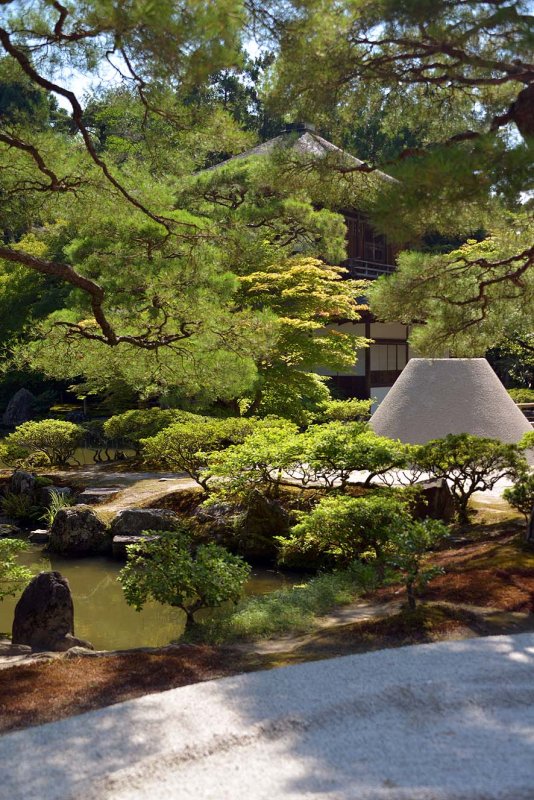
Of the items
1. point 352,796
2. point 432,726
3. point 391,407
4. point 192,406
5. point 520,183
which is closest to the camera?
point 352,796

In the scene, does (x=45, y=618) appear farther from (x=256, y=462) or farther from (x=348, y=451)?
(x=348, y=451)

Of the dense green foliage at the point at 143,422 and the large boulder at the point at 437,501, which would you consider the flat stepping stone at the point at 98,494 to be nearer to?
the dense green foliage at the point at 143,422

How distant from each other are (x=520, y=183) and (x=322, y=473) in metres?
4.74

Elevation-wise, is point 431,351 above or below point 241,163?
below

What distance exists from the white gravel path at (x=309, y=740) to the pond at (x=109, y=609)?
379 cm

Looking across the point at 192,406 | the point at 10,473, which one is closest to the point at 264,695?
the point at 10,473

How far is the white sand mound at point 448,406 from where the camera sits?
12.0 meters

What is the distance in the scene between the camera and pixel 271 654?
18.1 feet

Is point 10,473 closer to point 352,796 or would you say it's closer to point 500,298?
point 500,298

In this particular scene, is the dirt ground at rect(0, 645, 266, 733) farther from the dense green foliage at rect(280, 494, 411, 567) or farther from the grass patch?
the dense green foliage at rect(280, 494, 411, 567)

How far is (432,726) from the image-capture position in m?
3.80

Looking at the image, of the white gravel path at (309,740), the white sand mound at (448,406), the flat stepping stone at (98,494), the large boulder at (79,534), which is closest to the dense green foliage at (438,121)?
the white sand mound at (448,406)

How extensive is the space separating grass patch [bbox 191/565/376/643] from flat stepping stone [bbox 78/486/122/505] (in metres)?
5.14

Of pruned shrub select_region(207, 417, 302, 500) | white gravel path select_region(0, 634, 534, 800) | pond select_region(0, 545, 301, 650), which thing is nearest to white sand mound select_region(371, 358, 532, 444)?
pruned shrub select_region(207, 417, 302, 500)
